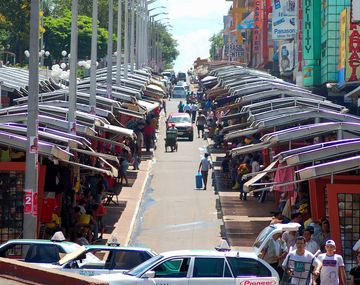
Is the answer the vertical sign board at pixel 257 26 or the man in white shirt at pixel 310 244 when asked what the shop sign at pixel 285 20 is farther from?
the man in white shirt at pixel 310 244

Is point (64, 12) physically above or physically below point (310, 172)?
above

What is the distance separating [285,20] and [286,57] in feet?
16.4

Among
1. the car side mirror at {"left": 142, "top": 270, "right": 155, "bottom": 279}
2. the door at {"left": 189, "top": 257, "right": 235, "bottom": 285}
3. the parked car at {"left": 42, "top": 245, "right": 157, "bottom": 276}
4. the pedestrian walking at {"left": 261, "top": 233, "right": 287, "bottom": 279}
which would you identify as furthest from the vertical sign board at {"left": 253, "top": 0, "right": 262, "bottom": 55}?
the car side mirror at {"left": 142, "top": 270, "right": 155, "bottom": 279}

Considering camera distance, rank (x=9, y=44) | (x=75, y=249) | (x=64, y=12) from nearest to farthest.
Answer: (x=75, y=249)
(x=9, y=44)
(x=64, y=12)

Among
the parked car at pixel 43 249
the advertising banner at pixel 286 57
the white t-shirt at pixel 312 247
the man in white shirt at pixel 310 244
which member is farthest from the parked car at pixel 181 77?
the parked car at pixel 43 249

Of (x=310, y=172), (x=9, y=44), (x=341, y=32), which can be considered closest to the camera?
(x=310, y=172)

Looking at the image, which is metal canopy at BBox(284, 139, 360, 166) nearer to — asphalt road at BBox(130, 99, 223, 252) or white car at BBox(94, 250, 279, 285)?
asphalt road at BBox(130, 99, 223, 252)

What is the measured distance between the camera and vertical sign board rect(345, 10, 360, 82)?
5806cm

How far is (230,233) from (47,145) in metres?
8.24

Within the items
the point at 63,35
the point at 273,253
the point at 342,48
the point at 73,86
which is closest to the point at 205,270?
the point at 273,253

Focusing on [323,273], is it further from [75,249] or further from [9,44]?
[9,44]

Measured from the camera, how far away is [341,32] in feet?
207

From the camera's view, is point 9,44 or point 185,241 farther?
point 9,44

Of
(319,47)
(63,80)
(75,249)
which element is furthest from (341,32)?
(75,249)
